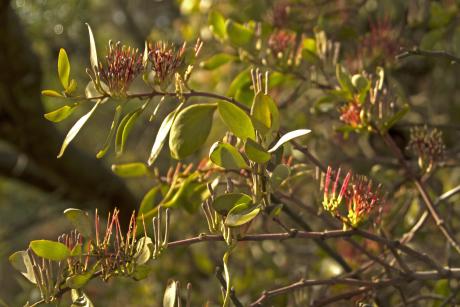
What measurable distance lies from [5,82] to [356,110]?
103 cm

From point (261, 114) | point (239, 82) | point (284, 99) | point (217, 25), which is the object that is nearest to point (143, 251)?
point (261, 114)

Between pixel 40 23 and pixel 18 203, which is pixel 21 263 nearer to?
pixel 40 23

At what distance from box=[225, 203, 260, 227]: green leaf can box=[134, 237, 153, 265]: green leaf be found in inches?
3.4

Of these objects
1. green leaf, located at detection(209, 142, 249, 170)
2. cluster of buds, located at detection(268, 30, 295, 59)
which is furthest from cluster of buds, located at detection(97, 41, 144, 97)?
cluster of buds, located at detection(268, 30, 295, 59)

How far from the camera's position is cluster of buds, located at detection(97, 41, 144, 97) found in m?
0.78

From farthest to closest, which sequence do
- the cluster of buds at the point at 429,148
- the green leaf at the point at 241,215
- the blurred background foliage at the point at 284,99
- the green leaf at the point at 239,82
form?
the blurred background foliage at the point at 284,99, the green leaf at the point at 239,82, the cluster of buds at the point at 429,148, the green leaf at the point at 241,215

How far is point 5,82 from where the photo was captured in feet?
5.80

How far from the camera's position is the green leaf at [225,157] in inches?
29.2

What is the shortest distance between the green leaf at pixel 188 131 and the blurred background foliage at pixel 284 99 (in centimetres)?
32

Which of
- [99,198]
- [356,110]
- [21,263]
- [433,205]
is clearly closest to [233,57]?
[356,110]

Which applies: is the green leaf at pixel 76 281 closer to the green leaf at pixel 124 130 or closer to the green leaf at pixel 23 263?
the green leaf at pixel 23 263

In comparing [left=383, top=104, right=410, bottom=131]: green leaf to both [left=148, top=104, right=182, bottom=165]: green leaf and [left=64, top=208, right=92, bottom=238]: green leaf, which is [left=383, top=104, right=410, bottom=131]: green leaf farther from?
[left=64, top=208, right=92, bottom=238]: green leaf

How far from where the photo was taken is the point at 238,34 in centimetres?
114

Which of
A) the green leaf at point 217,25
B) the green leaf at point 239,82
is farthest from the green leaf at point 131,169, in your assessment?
the green leaf at point 217,25
